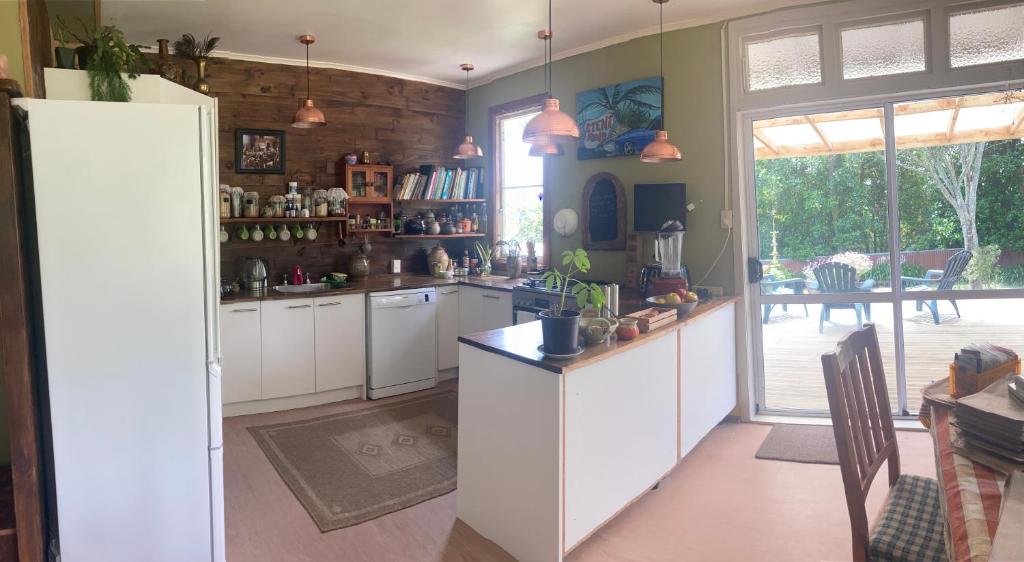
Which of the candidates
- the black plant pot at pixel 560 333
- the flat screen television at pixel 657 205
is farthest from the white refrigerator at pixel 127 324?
the flat screen television at pixel 657 205

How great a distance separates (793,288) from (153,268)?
3574 millimetres

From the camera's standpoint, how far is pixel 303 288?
4.51 meters

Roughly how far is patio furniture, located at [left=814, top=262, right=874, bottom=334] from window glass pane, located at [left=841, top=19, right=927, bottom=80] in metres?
1.17

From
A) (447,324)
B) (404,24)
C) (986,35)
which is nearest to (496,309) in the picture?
(447,324)

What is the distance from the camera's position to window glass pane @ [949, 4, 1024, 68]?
311cm

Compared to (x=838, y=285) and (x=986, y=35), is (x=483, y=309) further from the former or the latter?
(x=986, y=35)

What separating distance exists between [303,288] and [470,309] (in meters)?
1.32

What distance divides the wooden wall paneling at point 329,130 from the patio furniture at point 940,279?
3562mm

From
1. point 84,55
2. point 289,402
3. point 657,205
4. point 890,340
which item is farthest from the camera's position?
point 289,402

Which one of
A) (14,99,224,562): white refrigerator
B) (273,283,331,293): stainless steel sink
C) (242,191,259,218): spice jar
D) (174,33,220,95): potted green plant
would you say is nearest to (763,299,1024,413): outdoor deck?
(273,283,331,293): stainless steel sink

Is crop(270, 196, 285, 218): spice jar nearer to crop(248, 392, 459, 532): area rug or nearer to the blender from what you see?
crop(248, 392, 459, 532): area rug

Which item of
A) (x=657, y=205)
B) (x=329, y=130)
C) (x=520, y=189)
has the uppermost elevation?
(x=329, y=130)

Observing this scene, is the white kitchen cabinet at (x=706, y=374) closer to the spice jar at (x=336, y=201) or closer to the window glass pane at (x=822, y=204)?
the window glass pane at (x=822, y=204)

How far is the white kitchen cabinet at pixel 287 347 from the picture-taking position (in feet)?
12.9
